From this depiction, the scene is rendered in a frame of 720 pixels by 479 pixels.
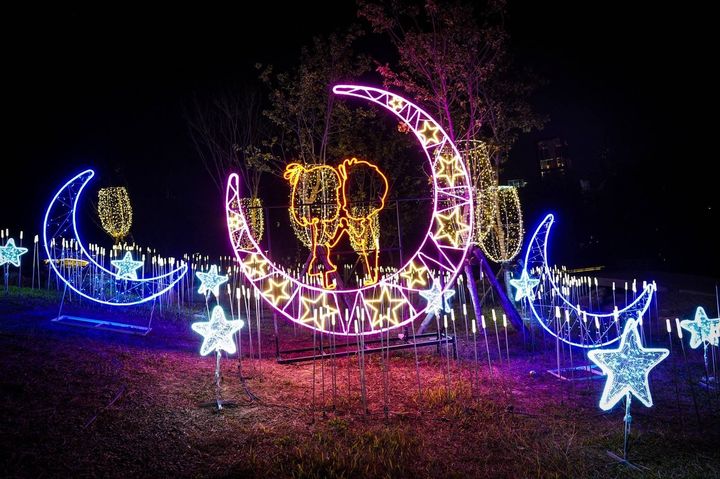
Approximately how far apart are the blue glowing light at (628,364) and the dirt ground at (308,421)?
1.76 ft

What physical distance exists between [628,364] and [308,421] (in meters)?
3.21

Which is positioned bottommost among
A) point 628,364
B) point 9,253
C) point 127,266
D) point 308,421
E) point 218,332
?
point 308,421

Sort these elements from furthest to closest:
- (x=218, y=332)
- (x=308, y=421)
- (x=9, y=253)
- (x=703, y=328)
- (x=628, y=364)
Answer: (x=9, y=253), (x=703, y=328), (x=218, y=332), (x=308, y=421), (x=628, y=364)

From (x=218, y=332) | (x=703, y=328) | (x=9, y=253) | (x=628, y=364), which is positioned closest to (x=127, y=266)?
(x=9, y=253)

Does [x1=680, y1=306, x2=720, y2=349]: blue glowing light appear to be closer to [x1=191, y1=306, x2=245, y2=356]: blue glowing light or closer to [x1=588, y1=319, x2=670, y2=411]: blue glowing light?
[x1=588, y1=319, x2=670, y2=411]: blue glowing light

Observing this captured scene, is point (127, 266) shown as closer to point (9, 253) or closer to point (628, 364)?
point (9, 253)

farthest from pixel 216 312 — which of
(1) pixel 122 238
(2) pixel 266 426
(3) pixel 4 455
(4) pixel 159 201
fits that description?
(4) pixel 159 201

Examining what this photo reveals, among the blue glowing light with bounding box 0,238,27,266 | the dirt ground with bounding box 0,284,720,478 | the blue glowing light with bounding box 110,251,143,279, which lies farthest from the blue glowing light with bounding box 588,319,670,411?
the blue glowing light with bounding box 0,238,27,266

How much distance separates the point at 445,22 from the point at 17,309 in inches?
393

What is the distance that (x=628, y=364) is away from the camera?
191 inches

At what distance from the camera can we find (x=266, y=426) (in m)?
5.41

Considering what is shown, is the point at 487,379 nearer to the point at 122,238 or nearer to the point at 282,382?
the point at 282,382

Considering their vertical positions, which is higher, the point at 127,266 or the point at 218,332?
the point at 127,266

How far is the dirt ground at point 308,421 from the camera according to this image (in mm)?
4457
